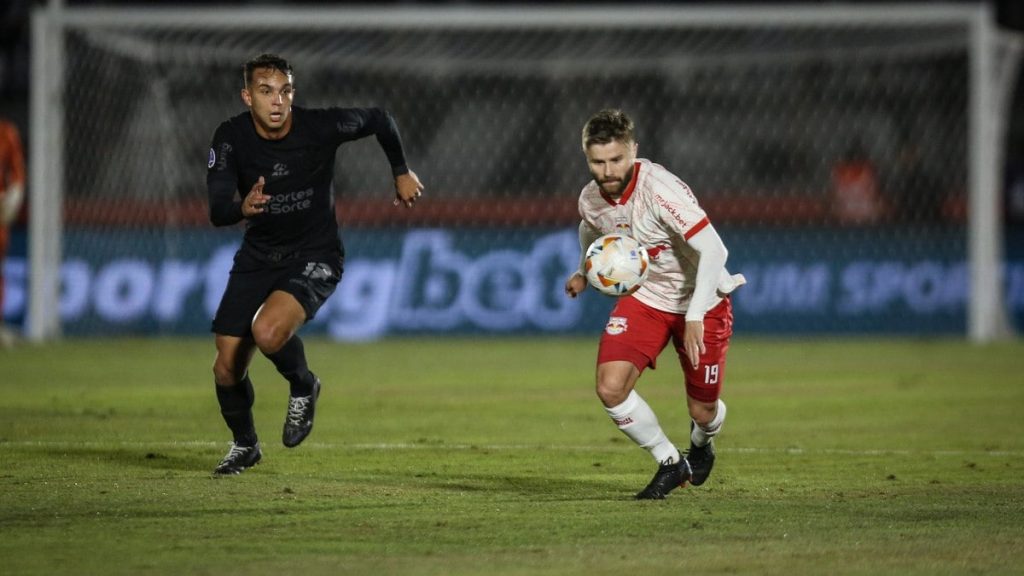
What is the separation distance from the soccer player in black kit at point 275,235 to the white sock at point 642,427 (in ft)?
5.01

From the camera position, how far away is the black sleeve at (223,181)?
747cm

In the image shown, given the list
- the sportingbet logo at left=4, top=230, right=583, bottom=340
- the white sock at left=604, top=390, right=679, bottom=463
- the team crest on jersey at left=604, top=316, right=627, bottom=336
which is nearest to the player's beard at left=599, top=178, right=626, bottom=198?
the team crest on jersey at left=604, top=316, right=627, bottom=336

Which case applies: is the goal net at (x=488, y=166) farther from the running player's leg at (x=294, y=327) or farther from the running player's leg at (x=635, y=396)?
the running player's leg at (x=635, y=396)

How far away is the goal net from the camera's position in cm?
1834

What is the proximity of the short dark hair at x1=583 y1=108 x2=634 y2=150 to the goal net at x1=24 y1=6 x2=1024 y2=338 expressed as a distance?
37.7ft

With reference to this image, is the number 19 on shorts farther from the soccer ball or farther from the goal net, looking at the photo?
the goal net

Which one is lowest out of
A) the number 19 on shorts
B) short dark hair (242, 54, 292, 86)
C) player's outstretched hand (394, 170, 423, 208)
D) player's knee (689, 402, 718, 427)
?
player's knee (689, 402, 718, 427)

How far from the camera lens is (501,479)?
25.1 ft

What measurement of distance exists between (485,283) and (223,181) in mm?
11271

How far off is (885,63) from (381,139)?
1574cm

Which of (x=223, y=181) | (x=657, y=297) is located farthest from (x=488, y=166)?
(x=657, y=297)

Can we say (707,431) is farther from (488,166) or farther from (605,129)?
(488,166)

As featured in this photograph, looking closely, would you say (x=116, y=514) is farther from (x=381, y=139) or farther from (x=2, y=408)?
(x=2, y=408)

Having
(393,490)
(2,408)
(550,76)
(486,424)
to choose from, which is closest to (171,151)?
(550,76)
